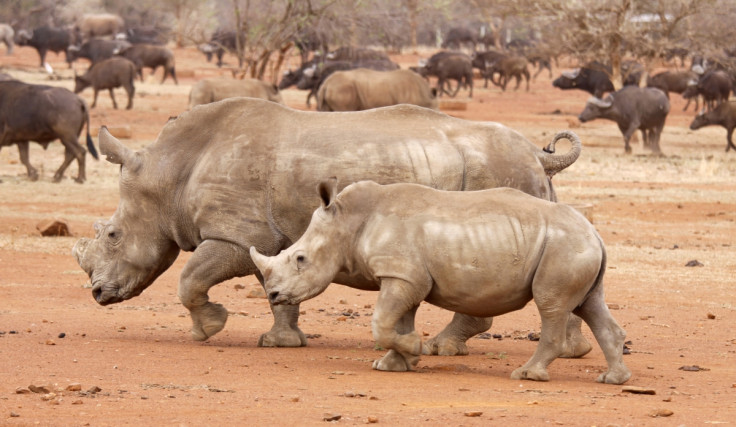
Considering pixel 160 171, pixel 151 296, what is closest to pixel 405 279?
pixel 160 171

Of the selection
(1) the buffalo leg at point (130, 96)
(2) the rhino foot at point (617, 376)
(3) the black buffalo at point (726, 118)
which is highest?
(2) the rhino foot at point (617, 376)

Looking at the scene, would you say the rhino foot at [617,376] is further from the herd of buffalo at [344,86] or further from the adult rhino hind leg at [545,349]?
the herd of buffalo at [344,86]

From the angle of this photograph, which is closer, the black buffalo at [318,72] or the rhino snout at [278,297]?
the rhino snout at [278,297]

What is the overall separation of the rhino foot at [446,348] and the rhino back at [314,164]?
3.27ft

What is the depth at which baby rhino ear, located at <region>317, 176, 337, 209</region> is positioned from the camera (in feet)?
23.0

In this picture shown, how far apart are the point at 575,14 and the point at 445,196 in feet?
84.7

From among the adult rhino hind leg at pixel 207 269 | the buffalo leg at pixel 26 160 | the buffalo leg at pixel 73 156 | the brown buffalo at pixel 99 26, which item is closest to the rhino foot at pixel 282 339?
the adult rhino hind leg at pixel 207 269

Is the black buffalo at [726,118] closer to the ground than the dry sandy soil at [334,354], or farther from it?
closer to the ground

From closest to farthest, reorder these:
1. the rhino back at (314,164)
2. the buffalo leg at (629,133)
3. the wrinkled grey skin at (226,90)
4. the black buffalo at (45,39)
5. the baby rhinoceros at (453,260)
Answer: the baby rhinoceros at (453,260)
the rhino back at (314,164)
the buffalo leg at (629,133)
the wrinkled grey skin at (226,90)
the black buffalo at (45,39)

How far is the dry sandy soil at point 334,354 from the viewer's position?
577cm

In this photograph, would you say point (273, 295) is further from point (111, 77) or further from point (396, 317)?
point (111, 77)

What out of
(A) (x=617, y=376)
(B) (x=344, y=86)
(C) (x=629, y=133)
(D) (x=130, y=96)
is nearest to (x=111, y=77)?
(D) (x=130, y=96)

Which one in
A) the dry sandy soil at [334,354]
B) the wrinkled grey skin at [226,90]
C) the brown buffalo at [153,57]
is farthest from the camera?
the brown buffalo at [153,57]

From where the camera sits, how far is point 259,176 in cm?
784
